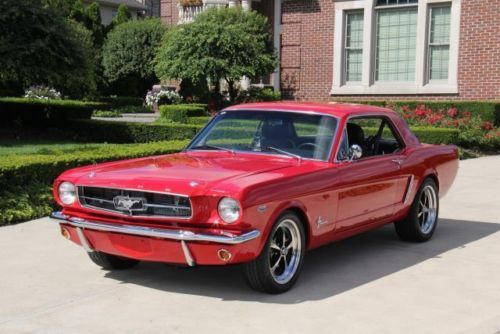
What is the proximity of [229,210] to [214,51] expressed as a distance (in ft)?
51.2

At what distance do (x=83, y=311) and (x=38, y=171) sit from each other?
14.2 ft

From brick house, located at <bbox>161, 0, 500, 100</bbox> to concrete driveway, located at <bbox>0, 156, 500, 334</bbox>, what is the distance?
12.8 meters

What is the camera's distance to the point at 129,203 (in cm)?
Result: 549

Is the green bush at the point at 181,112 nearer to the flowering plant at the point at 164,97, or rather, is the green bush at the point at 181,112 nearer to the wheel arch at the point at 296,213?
the flowering plant at the point at 164,97

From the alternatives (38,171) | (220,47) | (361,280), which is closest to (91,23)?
(220,47)

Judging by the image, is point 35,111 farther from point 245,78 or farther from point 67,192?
point 67,192

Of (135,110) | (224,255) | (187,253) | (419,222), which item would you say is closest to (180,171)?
(187,253)

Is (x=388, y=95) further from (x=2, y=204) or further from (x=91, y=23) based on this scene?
(x=91, y=23)

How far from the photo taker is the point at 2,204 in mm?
8375

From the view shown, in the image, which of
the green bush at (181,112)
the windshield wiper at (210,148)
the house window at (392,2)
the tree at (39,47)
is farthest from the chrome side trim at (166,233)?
the house window at (392,2)

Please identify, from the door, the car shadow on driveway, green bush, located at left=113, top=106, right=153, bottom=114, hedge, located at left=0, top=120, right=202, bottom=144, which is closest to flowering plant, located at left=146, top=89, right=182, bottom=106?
green bush, located at left=113, top=106, right=153, bottom=114

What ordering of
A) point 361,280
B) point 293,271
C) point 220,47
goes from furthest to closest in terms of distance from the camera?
point 220,47
point 361,280
point 293,271

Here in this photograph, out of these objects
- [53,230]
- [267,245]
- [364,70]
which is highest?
[364,70]

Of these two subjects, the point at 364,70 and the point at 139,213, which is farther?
the point at 364,70
